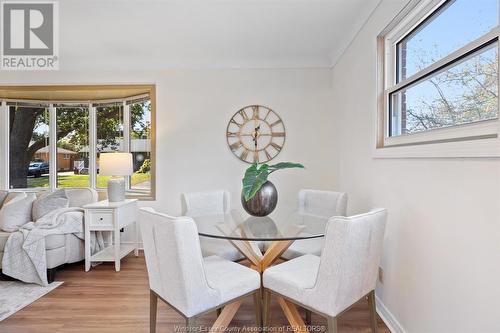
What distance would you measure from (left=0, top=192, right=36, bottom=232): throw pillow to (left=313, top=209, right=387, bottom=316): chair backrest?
3.08 m

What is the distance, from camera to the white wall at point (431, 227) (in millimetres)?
1184

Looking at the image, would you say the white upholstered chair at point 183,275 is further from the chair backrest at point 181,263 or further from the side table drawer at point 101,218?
the side table drawer at point 101,218

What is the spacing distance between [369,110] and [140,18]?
2206mm

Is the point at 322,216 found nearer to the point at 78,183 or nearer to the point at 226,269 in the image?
the point at 226,269

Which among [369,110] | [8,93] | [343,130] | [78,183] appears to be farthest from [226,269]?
[8,93]

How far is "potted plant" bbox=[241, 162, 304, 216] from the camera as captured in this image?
212 centimetres

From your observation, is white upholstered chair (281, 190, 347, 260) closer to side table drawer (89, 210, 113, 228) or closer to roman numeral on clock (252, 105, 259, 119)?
roman numeral on clock (252, 105, 259, 119)

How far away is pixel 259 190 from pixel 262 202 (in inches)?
3.9

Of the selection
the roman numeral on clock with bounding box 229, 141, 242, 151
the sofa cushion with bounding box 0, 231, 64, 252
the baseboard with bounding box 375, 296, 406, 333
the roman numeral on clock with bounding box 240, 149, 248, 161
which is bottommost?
the baseboard with bounding box 375, 296, 406, 333

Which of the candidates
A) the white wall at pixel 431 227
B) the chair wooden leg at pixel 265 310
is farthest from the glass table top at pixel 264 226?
the white wall at pixel 431 227

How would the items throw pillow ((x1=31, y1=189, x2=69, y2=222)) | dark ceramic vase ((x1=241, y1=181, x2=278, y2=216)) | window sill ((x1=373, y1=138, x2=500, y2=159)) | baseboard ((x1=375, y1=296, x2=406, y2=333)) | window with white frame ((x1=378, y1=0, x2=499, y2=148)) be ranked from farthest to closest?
throw pillow ((x1=31, y1=189, x2=69, y2=222)) < dark ceramic vase ((x1=241, y1=181, x2=278, y2=216)) < baseboard ((x1=375, y1=296, x2=406, y2=333)) < window with white frame ((x1=378, y1=0, x2=499, y2=148)) < window sill ((x1=373, y1=138, x2=500, y2=159))

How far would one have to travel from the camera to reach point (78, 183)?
165 inches

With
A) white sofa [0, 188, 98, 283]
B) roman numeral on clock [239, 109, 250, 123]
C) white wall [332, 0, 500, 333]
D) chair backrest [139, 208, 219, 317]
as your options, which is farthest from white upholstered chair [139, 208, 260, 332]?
roman numeral on clock [239, 109, 250, 123]

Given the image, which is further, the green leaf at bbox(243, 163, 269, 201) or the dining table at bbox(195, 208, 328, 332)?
the green leaf at bbox(243, 163, 269, 201)
